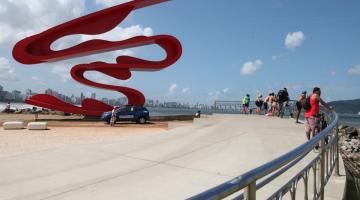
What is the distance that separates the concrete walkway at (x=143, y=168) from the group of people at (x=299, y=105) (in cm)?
96

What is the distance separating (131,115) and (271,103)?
951 cm

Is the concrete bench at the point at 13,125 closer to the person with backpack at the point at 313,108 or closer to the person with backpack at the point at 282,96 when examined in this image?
the person with backpack at the point at 282,96

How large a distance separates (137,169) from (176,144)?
11.9 ft

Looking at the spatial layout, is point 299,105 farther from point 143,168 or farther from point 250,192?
point 250,192

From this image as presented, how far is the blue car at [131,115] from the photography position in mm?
25781

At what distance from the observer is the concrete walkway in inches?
260

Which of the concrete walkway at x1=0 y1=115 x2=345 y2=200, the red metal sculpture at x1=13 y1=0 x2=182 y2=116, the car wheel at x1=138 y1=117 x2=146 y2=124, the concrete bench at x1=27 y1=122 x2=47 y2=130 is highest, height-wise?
the red metal sculpture at x1=13 y1=0 x2=182 y2=116

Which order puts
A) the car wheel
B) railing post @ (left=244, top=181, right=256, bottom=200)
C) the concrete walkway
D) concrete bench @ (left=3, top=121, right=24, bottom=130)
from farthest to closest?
1. the car wheel
2. concrete bench @ (left=3, top=121, right=24, bottom=130)
3. the concrete walkway
4. railing post @ (left=244, top=181, right=256, bottom=200)

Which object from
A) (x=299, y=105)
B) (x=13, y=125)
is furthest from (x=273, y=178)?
(x=13, y=125)

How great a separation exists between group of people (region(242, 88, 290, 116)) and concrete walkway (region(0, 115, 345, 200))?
919cm

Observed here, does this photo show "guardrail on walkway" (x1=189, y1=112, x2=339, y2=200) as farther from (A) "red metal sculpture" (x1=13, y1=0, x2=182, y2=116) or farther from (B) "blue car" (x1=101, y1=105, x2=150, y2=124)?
(B) "blue car" (x1=101, y1=105, x2=150, y2=124)

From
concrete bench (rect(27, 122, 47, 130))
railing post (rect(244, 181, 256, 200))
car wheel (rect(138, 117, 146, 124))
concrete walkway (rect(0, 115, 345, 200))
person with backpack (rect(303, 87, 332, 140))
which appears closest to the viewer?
railing post (rect(244, 181, 256, 200))

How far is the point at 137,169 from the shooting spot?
332 inches

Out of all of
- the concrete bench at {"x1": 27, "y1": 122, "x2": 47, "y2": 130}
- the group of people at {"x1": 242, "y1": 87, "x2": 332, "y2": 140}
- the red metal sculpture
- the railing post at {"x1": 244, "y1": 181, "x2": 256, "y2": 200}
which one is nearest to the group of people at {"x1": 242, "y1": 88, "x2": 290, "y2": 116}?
the group of people at {"x1": 242, "y1": 87, "x2": 332, "y2": 140}
